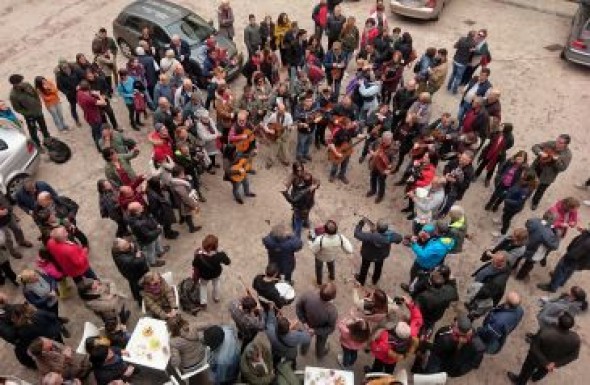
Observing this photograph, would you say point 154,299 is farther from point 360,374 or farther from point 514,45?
point 514,45

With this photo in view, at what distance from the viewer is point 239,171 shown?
31.5 ft

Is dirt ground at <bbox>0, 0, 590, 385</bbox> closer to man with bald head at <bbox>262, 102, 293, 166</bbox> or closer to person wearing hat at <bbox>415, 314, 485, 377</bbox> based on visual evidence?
person wearing hat at <bbox>415, 314, 485, 377</bbox>

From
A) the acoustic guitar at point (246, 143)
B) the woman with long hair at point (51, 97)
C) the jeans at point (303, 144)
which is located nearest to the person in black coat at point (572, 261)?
the jeans at point (303, 144)

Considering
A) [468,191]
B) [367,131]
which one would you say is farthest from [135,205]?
[468,191]

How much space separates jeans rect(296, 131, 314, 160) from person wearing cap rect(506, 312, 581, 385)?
580 cm

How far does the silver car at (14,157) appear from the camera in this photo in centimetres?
934

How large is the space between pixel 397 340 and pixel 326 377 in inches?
38.9

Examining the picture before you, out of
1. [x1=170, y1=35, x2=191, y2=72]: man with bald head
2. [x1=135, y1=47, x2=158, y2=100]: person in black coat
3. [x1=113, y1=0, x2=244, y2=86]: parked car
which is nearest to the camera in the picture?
[x1=135, y1=47, x2=158, y2=100]: person in black coat

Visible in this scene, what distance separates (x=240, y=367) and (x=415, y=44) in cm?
1154

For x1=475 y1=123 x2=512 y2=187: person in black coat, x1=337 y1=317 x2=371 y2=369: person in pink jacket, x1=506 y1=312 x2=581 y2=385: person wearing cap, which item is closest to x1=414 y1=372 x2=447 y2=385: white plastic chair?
x1=337 y1=317 x2=371 y2=369: person in pink jacket

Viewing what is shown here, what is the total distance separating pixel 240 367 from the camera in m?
6.33

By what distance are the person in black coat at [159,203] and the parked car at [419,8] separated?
409 inches

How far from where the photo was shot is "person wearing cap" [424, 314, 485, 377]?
6441mm

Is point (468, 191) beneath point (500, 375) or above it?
above
